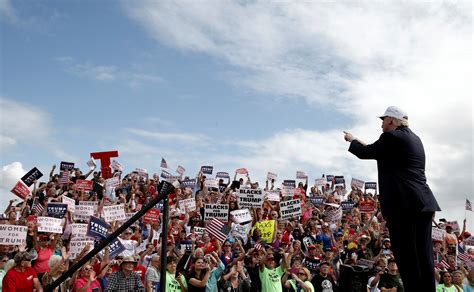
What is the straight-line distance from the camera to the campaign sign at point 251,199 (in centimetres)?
1673

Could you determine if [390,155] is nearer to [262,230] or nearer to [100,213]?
[262,230]

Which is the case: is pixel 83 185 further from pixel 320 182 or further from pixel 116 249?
pixel 320 182

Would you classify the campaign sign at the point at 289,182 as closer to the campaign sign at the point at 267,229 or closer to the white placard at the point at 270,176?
the white placard at the point at 270,176

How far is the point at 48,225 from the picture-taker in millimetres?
12219

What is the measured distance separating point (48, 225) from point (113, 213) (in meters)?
2.22

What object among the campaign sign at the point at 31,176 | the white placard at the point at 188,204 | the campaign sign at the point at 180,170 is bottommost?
the white placard at the point at 188,204

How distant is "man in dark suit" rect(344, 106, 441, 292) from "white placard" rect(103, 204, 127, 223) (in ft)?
34.3

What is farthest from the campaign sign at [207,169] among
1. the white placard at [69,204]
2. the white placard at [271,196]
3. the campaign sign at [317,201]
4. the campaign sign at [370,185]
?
the white placard at [69,204]

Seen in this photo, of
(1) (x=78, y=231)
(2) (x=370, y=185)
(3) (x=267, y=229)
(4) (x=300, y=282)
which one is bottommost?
(4) (x=300, y=282)

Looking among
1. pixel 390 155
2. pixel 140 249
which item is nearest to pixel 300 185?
pixel 140 249

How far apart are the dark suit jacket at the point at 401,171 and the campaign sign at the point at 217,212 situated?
1123cm

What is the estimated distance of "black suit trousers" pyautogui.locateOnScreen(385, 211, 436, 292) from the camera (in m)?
4.21

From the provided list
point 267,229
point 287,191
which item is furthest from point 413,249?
point 287,191

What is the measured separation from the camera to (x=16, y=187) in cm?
1752
